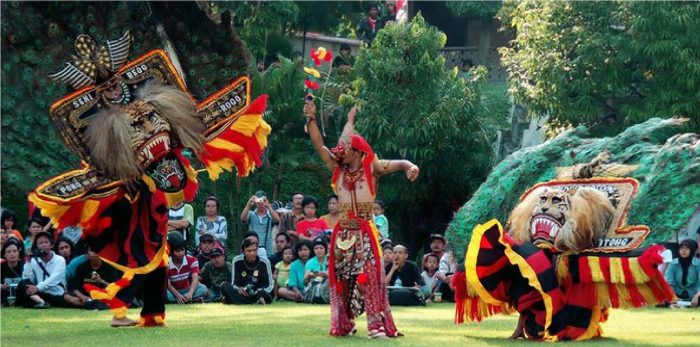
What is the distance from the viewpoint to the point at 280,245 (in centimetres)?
1612

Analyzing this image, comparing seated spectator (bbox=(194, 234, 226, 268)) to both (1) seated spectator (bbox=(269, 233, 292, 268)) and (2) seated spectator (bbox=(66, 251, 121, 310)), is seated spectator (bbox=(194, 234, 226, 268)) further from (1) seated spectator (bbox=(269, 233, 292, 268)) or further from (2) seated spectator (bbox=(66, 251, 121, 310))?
(2) seated spectator (bbox=(66, 251, 121, 310))

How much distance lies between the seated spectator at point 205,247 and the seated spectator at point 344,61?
248 inches

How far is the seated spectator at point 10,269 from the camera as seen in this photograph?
14852 millimetres

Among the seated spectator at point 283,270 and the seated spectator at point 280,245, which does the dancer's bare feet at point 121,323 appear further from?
the seated spectator at point 280,245

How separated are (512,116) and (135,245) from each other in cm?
1277

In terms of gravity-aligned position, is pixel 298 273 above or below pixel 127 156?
below

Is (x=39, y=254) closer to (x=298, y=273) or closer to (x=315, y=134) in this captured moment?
(x=298, y=273)

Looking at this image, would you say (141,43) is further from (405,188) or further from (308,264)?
(405,188)

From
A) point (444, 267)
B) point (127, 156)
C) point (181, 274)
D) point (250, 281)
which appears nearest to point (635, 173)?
point (444, 267)

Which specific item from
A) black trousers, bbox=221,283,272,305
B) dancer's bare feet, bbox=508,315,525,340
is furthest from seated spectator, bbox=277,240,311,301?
dancer's bare feet, bbox=508,315,525,340

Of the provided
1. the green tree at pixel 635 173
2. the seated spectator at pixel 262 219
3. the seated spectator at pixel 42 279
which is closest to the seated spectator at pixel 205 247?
the seated spectator at pixel 262 219

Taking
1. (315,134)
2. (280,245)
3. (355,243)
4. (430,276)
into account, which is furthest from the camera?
(430,276)

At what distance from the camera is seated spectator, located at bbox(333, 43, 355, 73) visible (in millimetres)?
21984

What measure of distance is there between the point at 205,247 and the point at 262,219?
1017 millimetres
